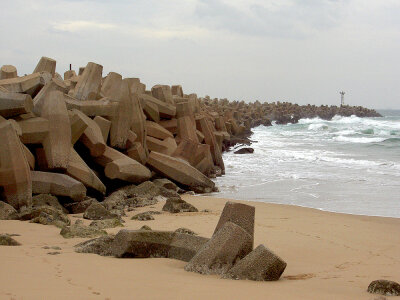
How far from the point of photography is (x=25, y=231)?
5660 mm

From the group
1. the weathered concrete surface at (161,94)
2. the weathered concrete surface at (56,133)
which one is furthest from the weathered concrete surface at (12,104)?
the weathered concrete surface at (161,94)

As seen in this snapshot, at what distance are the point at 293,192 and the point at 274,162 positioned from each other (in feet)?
18.6

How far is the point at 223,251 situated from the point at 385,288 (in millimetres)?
1040

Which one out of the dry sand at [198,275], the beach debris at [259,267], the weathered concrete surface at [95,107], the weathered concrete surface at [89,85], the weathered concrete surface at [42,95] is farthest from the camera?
the weathered concrete surface at [89,85]

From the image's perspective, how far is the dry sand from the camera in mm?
3359

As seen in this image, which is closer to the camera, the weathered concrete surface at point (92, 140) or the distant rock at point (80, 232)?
the distant rock at point (80, 232)

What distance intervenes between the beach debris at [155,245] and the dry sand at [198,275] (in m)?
0.11

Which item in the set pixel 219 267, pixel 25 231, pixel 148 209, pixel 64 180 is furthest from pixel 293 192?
pixel 219 267

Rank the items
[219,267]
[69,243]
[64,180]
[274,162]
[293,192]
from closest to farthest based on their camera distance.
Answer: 1. [219,267]
2. [69,243]
3. [64,180]
4. [293,192]
5. [274,162]

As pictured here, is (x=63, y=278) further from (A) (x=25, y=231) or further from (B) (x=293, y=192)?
(B) (x=293, y=192)

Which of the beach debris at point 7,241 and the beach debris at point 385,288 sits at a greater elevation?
the beach debris at point 7,241

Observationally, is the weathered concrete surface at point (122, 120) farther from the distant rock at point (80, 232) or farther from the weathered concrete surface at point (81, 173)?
the distant rock at point (80, 232)

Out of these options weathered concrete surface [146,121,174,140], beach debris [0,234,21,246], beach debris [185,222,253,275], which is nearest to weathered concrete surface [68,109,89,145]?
weathered concrete surface [146,121,174,140]

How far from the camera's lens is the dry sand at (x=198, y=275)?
336cm
